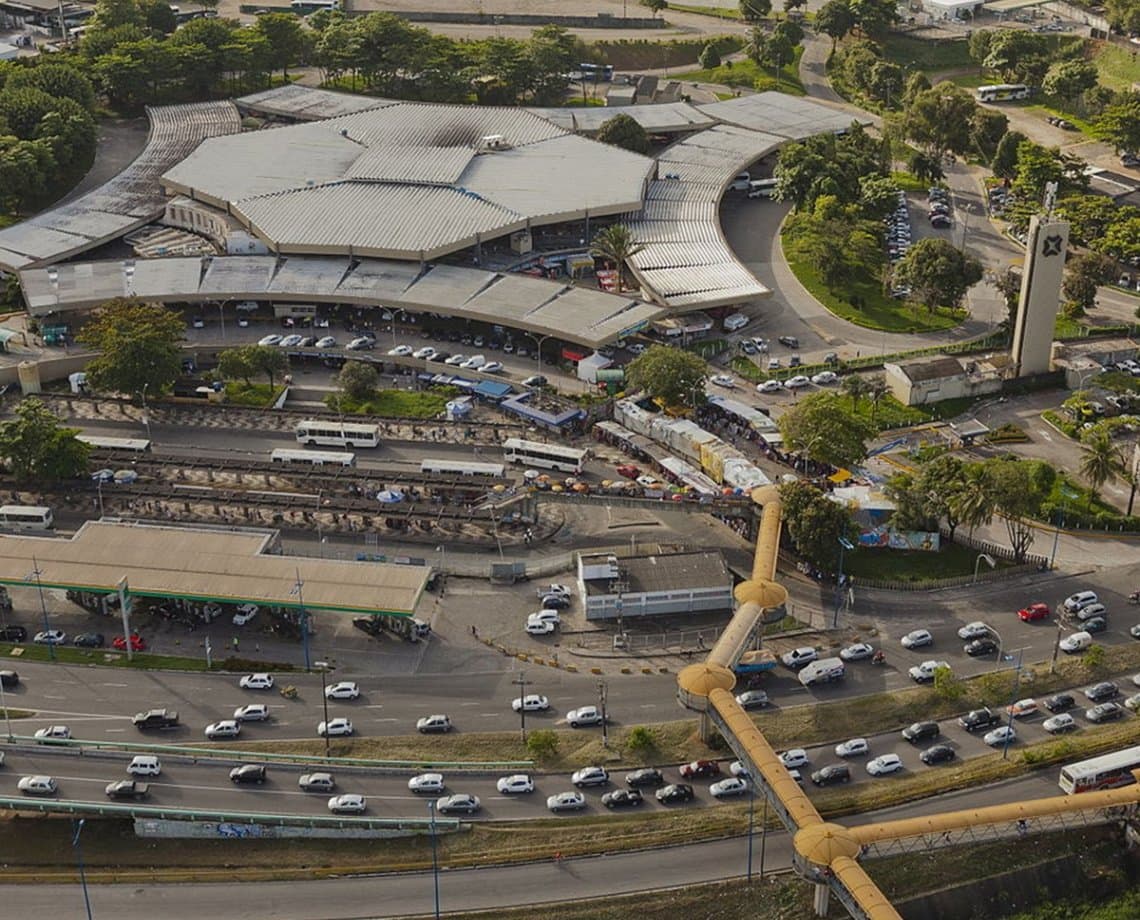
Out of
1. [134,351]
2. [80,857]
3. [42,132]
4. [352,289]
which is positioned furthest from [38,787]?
[42,132]

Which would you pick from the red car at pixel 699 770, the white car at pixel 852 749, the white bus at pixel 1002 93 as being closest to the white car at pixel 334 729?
the red car at pixel 699 770

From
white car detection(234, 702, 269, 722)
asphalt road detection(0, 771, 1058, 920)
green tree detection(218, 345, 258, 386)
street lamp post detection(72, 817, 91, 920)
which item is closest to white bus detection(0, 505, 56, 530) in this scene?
green tree detection(218, 345, 258, 386)

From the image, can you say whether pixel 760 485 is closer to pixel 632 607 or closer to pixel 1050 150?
pixel 632 607

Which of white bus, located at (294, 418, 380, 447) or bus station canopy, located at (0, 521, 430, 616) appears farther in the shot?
white bus, located at (294, 418, 380, 447)

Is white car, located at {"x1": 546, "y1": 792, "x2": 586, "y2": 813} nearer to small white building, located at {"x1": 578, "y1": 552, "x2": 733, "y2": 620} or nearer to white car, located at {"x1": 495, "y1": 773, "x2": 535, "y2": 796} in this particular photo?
white car, located at {"x1": 495, "y1": 773, "x2": 535, "y2": 796}

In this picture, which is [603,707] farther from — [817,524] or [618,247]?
[618,247]

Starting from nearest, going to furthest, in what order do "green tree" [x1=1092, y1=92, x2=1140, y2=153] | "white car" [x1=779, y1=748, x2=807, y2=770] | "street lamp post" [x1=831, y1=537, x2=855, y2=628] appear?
"white car" [x1=779, y1=748, x2=807, y2=770] < "street lamp post" [x1=831, y1=537, x2=855, y2=628] < "green tree" [x1=1092, y1=92, x2=1140, y2=153]

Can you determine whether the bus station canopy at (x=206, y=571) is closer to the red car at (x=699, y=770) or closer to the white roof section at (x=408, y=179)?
the red car at (x=699, y=770)
